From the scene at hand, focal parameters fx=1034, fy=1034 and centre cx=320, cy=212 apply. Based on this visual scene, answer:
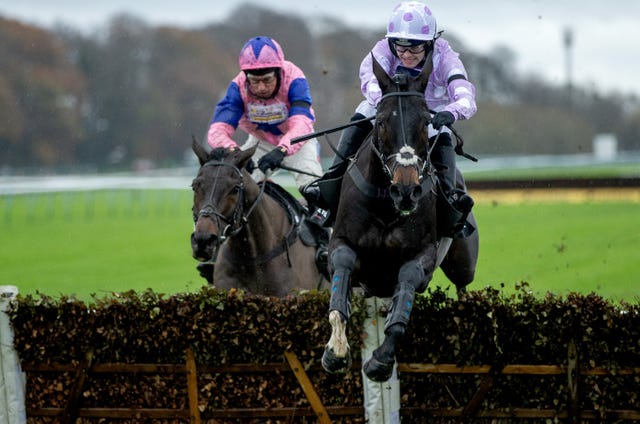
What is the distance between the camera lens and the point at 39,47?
48.8 metres

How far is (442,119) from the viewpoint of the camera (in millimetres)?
5734

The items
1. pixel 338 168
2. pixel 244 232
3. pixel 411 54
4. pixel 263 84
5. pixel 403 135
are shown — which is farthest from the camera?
pixel 263 84

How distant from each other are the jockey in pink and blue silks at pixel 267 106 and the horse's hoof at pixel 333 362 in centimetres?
231

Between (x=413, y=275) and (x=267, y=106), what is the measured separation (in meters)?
2.93

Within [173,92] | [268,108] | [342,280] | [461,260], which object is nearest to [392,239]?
[342,280]

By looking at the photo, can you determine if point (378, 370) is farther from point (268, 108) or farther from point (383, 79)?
point (268, 108)

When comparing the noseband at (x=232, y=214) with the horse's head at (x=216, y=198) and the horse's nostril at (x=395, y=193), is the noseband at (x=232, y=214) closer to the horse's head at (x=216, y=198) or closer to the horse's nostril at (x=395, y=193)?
the horse's head at (x=216, y=198)

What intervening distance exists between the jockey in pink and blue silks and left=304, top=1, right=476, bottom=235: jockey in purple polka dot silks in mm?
1339

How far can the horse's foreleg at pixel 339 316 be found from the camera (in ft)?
18.6

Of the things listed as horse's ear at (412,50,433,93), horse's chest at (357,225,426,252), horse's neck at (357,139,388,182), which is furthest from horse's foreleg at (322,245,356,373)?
horse's ear at (412,50,433,93)

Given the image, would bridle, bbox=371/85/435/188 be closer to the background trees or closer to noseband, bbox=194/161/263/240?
noseband, bbox=194/161/263/240

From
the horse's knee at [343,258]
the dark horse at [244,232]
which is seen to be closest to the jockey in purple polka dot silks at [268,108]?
the dark horse at [244,232]

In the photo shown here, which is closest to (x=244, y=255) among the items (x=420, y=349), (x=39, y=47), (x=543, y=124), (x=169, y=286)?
(x=420, y=349)

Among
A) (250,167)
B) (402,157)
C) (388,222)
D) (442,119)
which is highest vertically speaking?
(250,167)
